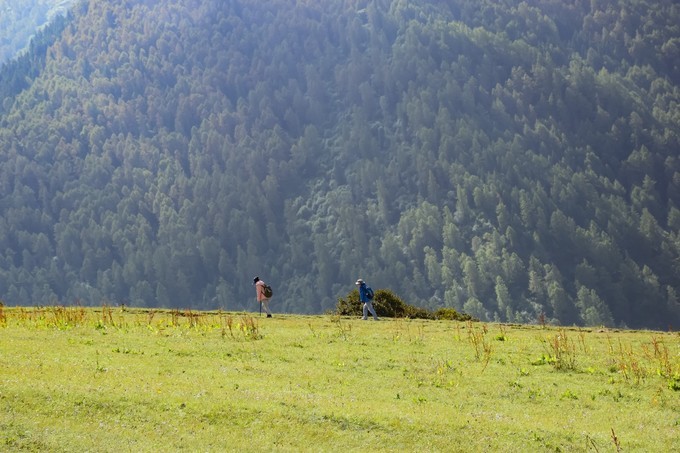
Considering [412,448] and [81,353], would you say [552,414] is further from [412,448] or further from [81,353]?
[81,353]

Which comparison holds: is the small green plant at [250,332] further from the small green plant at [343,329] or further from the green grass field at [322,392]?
the small green plant at [343,329]

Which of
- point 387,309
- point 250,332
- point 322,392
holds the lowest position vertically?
point 322,392

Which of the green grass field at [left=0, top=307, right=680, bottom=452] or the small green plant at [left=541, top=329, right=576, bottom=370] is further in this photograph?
the small green plant at [left=541, top=329, right=576, bottom=370]

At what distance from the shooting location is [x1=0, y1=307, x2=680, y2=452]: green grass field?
2048 cm

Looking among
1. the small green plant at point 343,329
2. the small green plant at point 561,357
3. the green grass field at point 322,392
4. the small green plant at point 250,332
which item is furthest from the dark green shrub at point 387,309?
the small green plant at point 561,357

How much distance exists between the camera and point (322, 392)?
24.9 metres

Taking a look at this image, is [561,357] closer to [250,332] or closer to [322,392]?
[322,392]

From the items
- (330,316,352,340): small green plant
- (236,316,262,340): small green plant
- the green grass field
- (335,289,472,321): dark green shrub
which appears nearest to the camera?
the green grass field

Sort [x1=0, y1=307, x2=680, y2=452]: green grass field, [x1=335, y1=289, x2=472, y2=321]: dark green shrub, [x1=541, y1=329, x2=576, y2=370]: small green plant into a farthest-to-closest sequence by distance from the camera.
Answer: [x1=335, y1=289, x2=472, y2=321]: dark green shrub
[x1=541, y1=329, x2=576, y2=370]: small green plant
[x1=0, y1=307, x2=680, y2=452]: green grass field

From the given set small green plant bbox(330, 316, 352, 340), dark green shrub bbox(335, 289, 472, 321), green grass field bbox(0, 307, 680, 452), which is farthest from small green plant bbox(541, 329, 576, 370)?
dark green shrub bbox(335, 289, 472, 321)

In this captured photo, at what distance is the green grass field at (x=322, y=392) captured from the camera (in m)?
20.5

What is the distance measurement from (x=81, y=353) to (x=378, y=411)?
11901 mm

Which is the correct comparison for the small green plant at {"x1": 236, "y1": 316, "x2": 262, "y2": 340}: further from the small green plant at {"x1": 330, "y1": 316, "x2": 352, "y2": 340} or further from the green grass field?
the small green plant at {"x1": 330, "y1": 316, "x2": 352, "y2": 340}

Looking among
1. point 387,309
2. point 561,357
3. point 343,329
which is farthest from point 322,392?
point 387,309
